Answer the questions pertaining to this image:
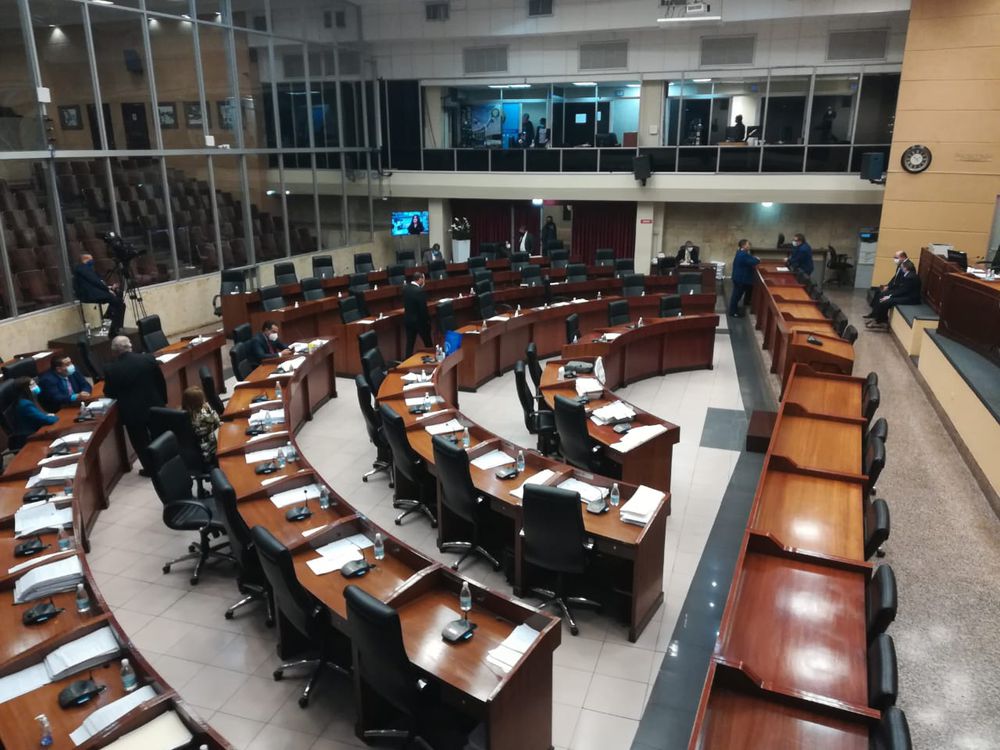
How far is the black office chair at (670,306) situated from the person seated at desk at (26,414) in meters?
8.42

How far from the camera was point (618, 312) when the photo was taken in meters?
10.9

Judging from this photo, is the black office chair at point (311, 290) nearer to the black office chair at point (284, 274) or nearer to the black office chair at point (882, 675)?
the black office chair at point (284, 274)

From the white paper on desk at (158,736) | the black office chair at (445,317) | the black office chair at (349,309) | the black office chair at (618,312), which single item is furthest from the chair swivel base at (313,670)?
the black office chair at (618,312)

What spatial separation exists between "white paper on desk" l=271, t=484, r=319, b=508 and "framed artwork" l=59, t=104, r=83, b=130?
8986mm

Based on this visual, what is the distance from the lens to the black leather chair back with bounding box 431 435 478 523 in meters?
5.44

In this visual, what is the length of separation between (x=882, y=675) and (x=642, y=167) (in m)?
15.0

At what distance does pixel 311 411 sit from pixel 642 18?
41.6 feet

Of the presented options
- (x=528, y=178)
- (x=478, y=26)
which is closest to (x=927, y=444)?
(x=528, y=178)

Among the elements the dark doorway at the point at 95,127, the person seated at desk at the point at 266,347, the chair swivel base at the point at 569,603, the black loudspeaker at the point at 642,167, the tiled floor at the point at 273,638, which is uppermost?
the dark doorway at the point at 95,127

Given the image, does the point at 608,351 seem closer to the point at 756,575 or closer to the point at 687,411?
the point at 687,411

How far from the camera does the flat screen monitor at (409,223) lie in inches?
755

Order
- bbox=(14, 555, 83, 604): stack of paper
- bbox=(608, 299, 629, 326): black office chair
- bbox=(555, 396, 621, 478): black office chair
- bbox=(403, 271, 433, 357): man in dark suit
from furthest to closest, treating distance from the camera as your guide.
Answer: bbox=(608, 299, 629, 326): black office chair < bbox=(403, 271, 433, 357): man in dark suit < bbox=(555, 396, 621, 478): black office chair < bbox=(14, 555, 83, 604): stack of paper

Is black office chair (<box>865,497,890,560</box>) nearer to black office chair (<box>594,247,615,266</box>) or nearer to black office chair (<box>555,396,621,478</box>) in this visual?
black office chair (<box>555,396,621,478</box>)

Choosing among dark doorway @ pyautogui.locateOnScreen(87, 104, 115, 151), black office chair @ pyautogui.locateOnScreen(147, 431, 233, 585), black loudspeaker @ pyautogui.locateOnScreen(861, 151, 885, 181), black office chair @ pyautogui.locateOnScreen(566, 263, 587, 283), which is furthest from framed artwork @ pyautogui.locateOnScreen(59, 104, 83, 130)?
black loudspeaker @ pyautogui.locateOnScreen(861, 151, 885, 181)
